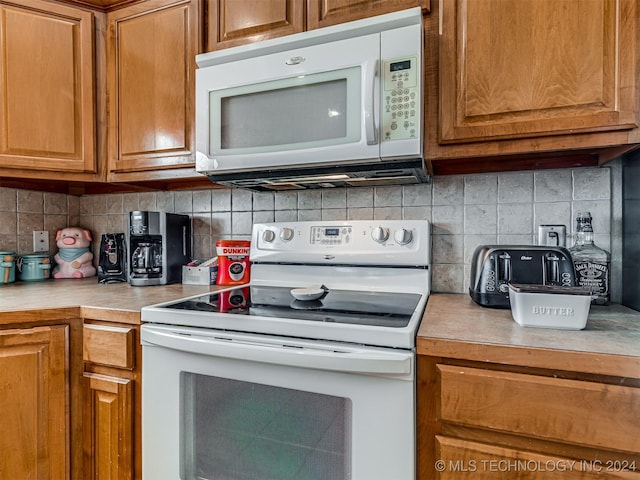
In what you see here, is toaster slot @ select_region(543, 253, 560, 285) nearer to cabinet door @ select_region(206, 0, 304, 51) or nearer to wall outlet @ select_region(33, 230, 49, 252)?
cabinet door @ select_region(206, 0, 304, 51)

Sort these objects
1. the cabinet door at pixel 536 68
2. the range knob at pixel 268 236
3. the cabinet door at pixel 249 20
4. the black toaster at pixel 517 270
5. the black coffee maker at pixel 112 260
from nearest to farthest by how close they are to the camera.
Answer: the cabinet door at pixel 536 68 < the black toaster at pixel 517 270 < the cabinet door at pixel 249 20 < the range knob at pixel 268 236 < the black coffee maker at pixel 112 260

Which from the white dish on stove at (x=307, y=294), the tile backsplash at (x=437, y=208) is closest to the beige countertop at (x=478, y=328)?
the tile backsplash at (x=437, y=208)

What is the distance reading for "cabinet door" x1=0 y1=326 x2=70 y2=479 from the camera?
3.63ft

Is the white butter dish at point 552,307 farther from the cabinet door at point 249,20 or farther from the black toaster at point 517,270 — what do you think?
the cabinet door at point 249,20

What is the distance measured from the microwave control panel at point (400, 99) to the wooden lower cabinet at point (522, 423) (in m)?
0.63

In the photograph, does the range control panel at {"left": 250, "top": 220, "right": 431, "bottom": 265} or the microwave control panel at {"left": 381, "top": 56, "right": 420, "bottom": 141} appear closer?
the microwave control panel at {"left": 381, "top": 56, "right": 420, "bottom": 141}

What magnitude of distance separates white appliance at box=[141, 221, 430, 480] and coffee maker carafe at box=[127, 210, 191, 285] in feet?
1.45

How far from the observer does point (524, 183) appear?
1.31m

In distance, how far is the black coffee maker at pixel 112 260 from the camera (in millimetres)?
1723

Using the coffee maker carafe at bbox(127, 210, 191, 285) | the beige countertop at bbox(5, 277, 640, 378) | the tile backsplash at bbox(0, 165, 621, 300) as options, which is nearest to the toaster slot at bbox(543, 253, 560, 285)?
the beige countertop at bbox(5, 277, 640, 378)

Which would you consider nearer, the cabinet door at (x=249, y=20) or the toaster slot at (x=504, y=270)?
the toaster slot at (x=504, y=270)

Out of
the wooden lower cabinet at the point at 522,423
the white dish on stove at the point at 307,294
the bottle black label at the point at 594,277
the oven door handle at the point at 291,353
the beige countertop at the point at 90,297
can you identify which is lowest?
the wooden lower cabinet at the point at 522,423

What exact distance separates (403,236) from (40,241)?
1769 mm

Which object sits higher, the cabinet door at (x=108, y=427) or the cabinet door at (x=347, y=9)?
the cabinet door at (x=347, y=9)
